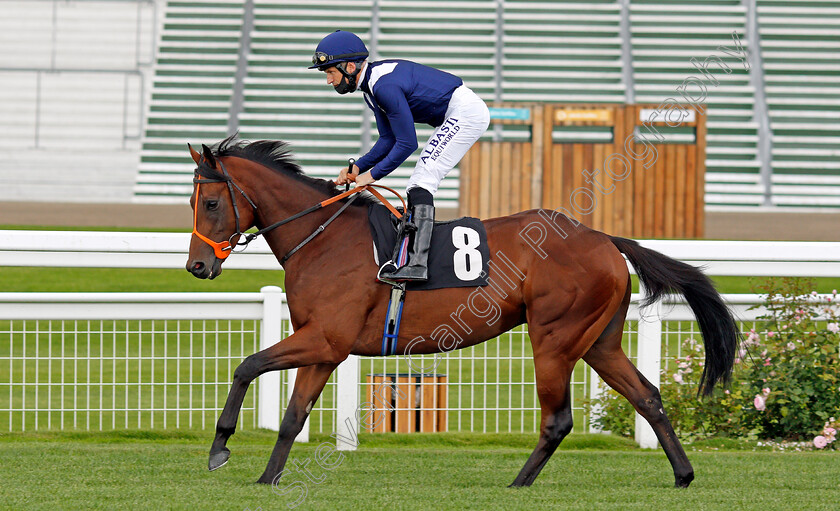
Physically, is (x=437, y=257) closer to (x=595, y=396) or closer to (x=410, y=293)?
(x=410, y=293)

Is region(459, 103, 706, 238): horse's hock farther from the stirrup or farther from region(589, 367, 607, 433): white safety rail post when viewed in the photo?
the stirrup

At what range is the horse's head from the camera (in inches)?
164

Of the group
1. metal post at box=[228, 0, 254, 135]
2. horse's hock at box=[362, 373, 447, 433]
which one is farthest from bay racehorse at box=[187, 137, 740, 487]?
metal post at box=[228, 0, 254, 135]

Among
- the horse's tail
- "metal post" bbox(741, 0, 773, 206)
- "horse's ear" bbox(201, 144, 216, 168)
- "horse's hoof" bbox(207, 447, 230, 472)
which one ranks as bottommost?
"horse's hoof" bbox(207, 447, 230, 472)

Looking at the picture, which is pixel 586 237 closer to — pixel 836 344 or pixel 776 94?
pixel 836 344

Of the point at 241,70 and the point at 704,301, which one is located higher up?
the point at 241,70

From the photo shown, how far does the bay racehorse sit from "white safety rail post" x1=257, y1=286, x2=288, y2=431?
703 mm

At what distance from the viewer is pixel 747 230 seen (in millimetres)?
14180

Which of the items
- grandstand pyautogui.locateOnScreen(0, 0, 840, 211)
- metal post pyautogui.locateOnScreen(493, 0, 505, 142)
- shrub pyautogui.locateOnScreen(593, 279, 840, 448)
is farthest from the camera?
grandstand pyautogui.locateOnScreen(0, 0, 840, 211)

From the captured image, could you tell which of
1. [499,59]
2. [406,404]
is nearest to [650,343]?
[406,404]

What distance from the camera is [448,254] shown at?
4281 mm

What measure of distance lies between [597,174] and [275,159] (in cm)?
1022

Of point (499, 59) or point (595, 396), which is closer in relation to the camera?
point (595, 396)

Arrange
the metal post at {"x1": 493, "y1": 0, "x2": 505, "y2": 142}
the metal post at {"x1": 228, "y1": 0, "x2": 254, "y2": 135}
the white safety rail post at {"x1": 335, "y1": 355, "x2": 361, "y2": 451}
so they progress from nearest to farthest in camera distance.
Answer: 1. the white safety rail post at {"x1": 335, "y1": 355, "x2": 361, "y2": 451}
2. the metal post at {"x1": 493, "y1": 0, "x2": 505, "y2": 142}
3. the metal post at {"x1": 228, "y1": 0, "x2": 254, "y2": 135}
